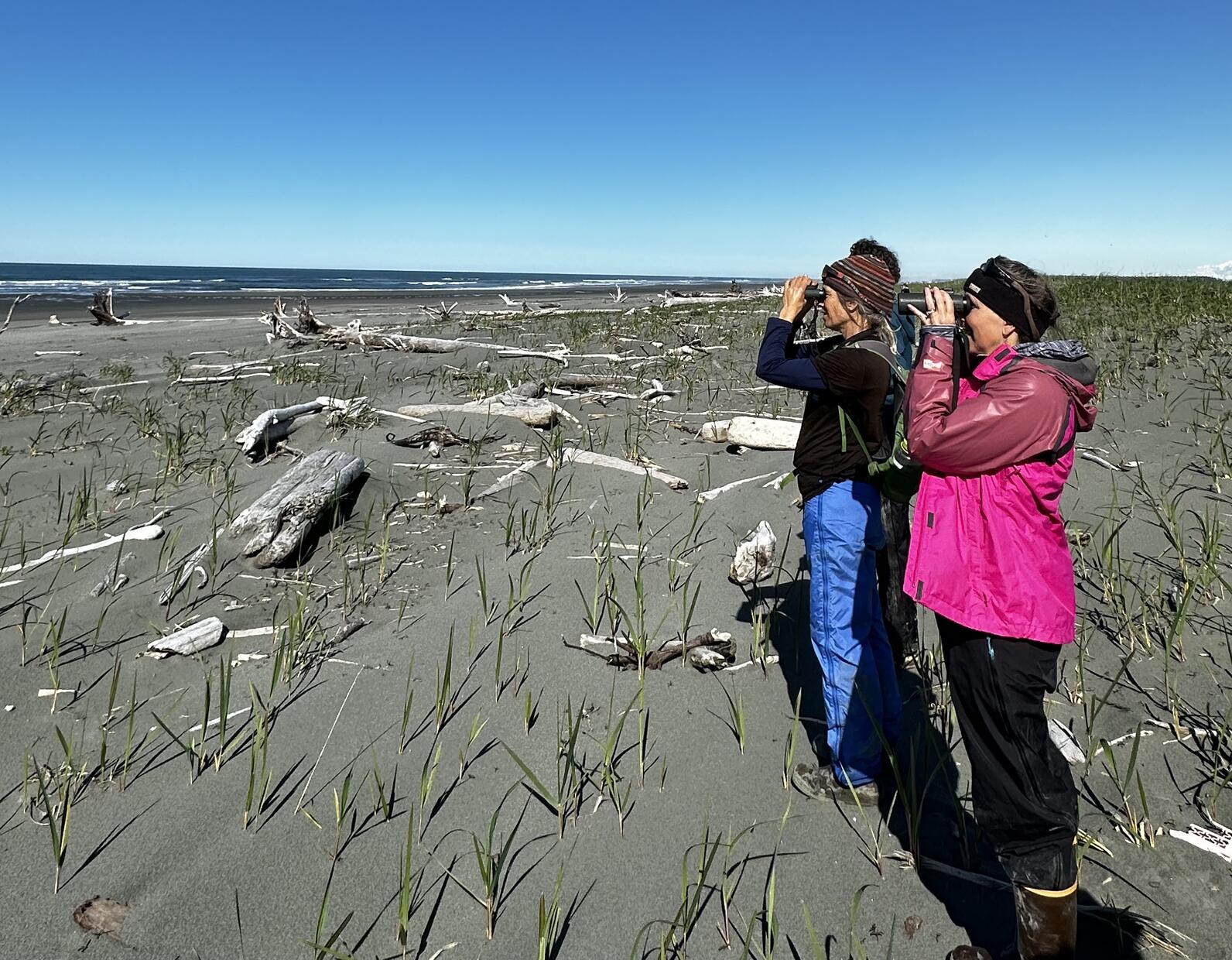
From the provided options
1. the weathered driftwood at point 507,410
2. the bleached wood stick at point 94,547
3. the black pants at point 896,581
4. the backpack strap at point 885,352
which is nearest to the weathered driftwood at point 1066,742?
the black pants at point 896,581

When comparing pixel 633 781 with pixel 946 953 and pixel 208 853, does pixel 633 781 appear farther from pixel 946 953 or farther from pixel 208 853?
pixel 208 853

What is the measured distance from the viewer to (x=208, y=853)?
2.24 metres

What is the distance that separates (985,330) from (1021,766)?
1164 mm

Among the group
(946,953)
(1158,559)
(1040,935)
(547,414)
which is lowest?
(946,953)

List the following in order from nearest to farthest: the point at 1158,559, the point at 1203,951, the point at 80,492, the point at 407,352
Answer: the point at 1203,951
the point at 1158,559
the point at 80,492
the point at 407,352

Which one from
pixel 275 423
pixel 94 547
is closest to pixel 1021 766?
pixel 94 547

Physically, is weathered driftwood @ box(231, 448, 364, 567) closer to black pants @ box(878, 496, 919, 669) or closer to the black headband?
black pants @ box(878, 496, 919, 669)

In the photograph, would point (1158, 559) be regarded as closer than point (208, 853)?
No

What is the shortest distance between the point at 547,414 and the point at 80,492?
12.5ft

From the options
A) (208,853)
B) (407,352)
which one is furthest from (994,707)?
(407,352)

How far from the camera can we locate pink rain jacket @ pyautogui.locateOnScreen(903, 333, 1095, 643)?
5.84ft

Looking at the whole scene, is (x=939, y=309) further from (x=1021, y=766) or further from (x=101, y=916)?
(x=101, y=916)

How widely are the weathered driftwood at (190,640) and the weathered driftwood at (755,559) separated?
8.81 ft

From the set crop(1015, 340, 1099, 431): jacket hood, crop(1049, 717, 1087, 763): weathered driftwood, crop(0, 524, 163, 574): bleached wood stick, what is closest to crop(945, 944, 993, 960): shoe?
crop(1049, 717, 1087, 763): weathered driftwood
